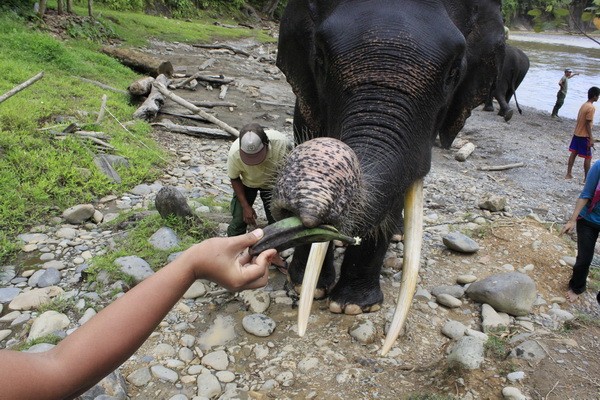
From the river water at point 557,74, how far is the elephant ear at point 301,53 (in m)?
13.6

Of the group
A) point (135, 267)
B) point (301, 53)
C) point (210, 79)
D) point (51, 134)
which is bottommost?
point (135, 267)

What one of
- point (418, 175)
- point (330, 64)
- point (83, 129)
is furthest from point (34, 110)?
point (418, 175)

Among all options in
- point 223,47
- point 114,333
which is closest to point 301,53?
point 114,333

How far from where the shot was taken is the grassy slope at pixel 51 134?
4.93m

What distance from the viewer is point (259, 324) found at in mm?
3617

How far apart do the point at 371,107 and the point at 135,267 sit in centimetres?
236

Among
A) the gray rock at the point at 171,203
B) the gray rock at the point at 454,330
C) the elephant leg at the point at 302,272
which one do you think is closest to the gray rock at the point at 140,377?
the elephant leg at the point at 302,272

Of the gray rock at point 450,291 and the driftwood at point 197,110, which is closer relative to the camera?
the gray rock at point 450,291

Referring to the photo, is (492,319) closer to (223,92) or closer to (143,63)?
(223,92)

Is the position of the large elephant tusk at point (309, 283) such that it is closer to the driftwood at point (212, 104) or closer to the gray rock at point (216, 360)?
the gray rock at point (216, 360)

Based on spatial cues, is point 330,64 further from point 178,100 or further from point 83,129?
point 178,100

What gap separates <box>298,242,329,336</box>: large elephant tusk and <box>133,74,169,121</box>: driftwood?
19.6 feet

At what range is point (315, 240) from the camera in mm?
1894

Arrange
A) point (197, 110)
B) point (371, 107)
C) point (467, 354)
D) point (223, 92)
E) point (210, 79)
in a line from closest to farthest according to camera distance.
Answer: point (371, 107)
point (467, 354)
point (197, 110)
point (223, 92)
point (210, 79)
